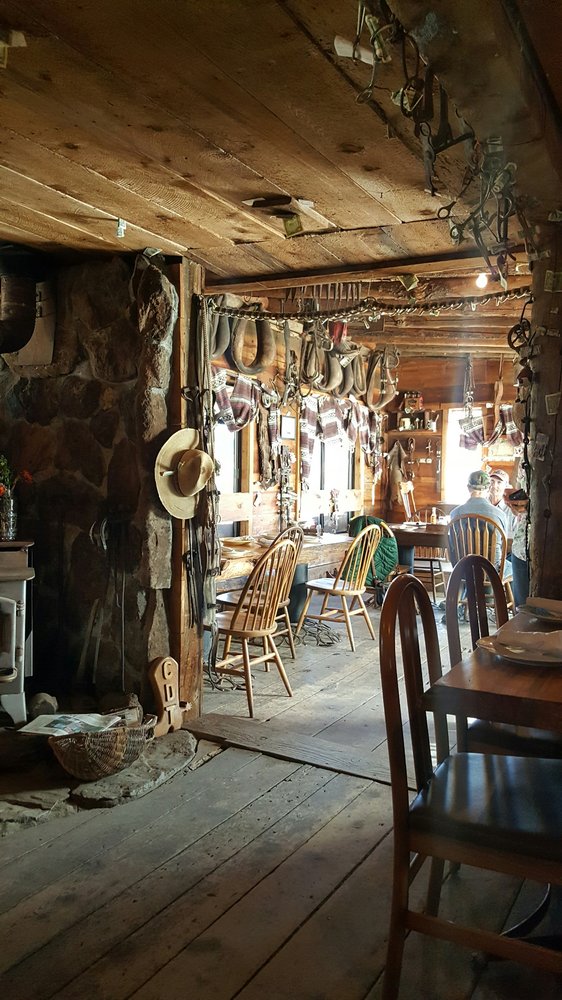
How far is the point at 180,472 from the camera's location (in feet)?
11.3

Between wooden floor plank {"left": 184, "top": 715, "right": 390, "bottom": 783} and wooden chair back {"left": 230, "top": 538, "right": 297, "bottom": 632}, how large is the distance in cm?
51

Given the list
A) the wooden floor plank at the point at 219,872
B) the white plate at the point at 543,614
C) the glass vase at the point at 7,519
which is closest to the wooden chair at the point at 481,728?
the white plate at the point at 543,614

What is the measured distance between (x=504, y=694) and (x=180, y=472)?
226cm

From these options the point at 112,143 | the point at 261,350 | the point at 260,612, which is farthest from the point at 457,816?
the point at 261,350

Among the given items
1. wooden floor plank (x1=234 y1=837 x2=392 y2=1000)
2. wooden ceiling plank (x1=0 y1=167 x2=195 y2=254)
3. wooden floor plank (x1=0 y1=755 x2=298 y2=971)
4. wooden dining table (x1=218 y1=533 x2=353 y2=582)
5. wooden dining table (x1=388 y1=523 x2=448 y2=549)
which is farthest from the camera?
wooden dining table (x1=388 y1=523 x2=448 y2=549)

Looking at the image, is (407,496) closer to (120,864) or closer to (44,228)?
(44,228)

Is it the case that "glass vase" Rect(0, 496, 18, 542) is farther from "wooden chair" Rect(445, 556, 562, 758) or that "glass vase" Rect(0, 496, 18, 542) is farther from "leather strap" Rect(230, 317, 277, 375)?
"leather strap" Rect(230, 317, 277, 375)

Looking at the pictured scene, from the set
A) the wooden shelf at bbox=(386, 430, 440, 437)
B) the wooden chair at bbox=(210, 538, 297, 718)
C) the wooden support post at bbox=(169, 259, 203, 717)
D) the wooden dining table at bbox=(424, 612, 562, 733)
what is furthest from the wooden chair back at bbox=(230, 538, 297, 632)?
the wooden shelf at bbox=(386, 430, 440, 437)

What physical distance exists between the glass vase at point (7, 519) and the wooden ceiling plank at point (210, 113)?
1.84 metres

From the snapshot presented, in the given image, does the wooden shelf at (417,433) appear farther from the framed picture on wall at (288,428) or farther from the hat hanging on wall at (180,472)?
the hat hanging on wall at (180,472)

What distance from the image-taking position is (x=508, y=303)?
234 inches

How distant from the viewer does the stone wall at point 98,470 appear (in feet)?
11.2

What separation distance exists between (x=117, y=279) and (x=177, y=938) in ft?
9.04

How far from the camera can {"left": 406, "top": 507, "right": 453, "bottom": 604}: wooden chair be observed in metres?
6.74
